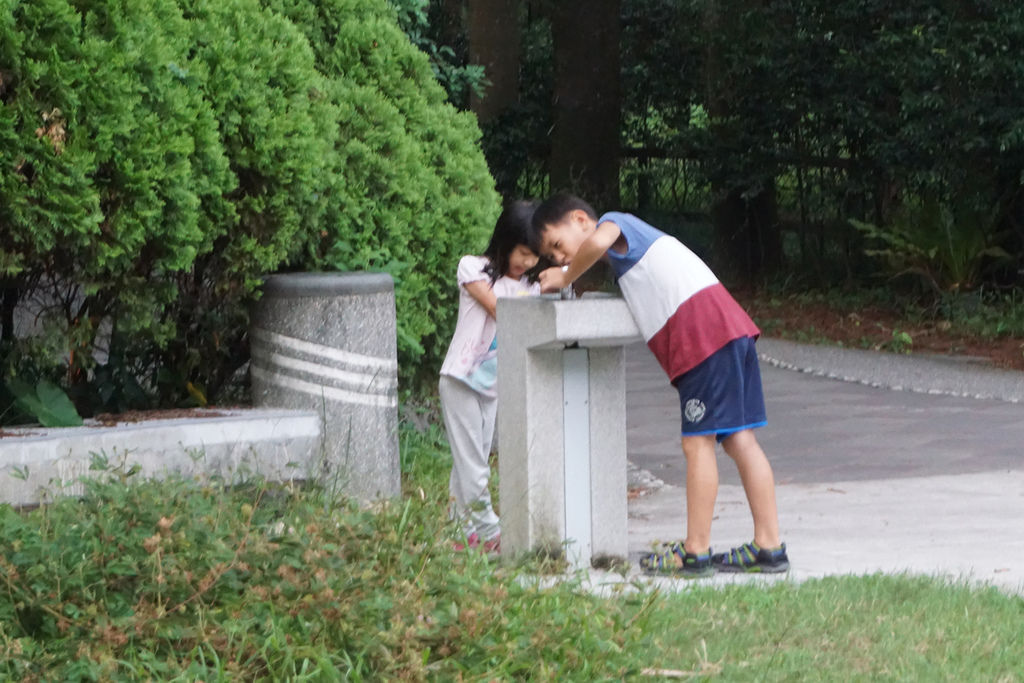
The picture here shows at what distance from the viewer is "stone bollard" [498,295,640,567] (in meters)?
4.94

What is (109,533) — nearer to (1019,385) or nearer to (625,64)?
(1019,385)

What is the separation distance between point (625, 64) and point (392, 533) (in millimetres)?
16735

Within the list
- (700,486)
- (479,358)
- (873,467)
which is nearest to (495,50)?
(873,467)

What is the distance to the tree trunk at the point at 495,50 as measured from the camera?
1786cm

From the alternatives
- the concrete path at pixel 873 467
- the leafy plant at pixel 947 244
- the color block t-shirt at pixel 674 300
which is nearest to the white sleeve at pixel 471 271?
the color block t-shirt at pixel 674 300

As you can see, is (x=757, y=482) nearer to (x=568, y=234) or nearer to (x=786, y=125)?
(x=568, y=234)

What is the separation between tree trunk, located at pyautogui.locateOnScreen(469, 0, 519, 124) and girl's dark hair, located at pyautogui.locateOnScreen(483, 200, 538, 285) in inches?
476

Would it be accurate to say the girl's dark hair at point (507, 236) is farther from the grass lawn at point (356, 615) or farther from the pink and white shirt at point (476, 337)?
the grass lawn at point (356, 615)

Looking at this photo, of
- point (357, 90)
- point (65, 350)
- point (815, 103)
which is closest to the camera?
point (65, 350)

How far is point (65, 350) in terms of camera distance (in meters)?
5.30

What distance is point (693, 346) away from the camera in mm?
4949

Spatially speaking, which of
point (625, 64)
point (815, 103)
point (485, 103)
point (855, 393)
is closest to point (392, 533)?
point (855, 393)

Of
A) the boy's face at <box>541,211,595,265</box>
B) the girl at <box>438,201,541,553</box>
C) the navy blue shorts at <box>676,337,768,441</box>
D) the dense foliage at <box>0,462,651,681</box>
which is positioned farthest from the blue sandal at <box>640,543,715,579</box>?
the boy's face at <box>541,211,595,265</box>

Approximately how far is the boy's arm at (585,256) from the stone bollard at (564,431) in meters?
0.12
